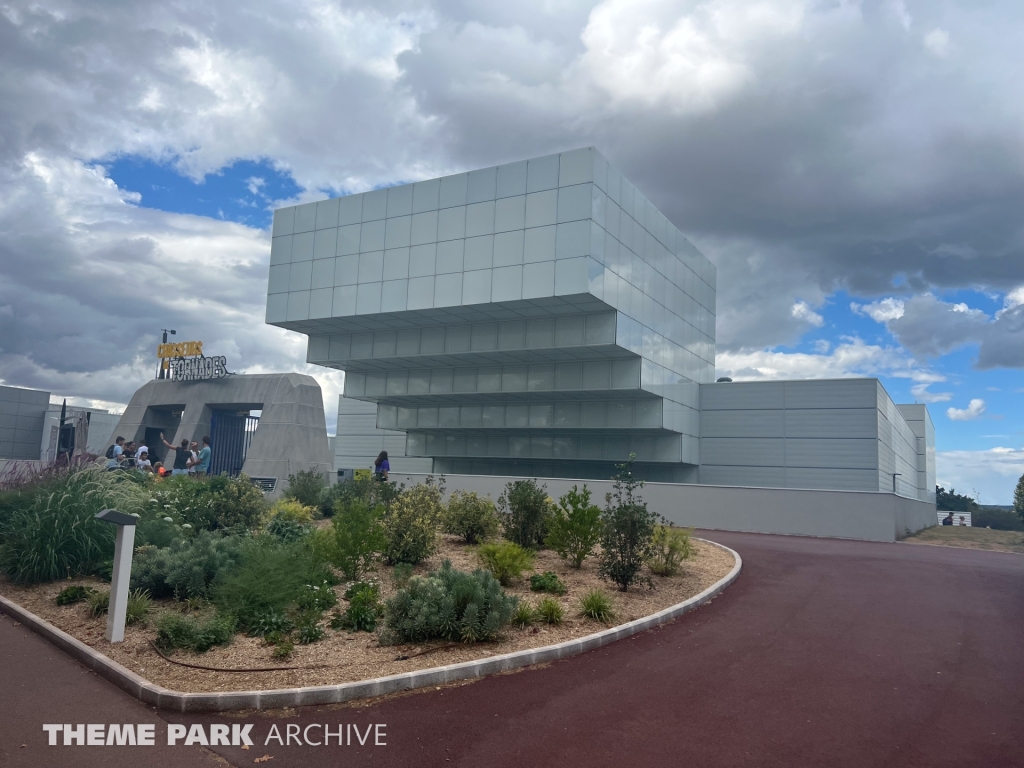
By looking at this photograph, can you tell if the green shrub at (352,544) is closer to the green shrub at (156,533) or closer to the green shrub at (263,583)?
the green shrub at (263,583)

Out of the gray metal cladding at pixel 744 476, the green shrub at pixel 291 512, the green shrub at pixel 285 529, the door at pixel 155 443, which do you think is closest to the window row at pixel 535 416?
the gray metal cladding at pixel 744 476

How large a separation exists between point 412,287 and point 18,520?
62.2 feet

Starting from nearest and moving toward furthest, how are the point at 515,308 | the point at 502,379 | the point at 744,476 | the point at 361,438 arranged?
1. the point at 515,308
2. the point at 502,379
3. the point at 744,476
4. the point at 361,438

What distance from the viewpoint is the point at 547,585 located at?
10.2m

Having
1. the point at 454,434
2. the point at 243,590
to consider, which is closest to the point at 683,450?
the point at 454,434

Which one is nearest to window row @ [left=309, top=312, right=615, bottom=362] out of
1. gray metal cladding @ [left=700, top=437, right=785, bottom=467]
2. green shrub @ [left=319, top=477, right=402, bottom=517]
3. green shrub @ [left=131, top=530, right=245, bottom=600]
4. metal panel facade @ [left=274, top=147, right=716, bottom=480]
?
metal panel facade @ [left=274, top=147, right=716, bottom=480]

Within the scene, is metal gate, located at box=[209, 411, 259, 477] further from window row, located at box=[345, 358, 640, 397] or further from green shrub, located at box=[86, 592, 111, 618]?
green shrub, located at box=[86, 592, 111, 618]

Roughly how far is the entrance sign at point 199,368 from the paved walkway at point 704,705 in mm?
33612

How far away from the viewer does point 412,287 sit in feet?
93.7

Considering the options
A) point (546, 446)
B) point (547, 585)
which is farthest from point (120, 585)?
point (546, 446)

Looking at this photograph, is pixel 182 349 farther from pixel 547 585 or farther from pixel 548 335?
pixel 547 585

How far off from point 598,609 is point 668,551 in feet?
12.7

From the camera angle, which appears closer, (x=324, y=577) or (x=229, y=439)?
(x=324, y=577)

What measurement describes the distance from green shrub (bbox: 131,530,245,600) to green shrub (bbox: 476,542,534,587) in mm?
3629
